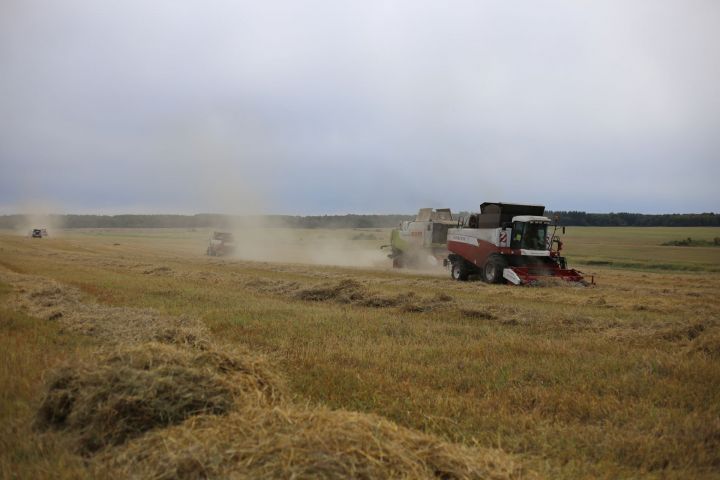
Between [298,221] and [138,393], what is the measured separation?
100688mm

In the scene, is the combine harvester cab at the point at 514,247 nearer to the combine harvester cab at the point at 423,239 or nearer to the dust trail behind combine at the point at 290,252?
the combine harvester cab at the point at 423,239

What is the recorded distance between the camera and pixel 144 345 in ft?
17.8

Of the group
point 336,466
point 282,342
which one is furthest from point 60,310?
point 336,466

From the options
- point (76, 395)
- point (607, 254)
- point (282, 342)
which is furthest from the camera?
point (607, 254)

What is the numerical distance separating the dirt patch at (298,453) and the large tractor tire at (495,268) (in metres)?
16.6

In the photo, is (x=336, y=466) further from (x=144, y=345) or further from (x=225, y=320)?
(x=225, y=320)

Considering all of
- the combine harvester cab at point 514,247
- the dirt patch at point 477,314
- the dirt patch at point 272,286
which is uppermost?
the combine harvester cab at point 514,247

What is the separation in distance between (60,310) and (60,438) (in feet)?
21.8

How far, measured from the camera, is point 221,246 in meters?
40.7

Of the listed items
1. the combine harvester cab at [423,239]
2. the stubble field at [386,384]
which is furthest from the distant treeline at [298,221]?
the stubble field at [386,384]

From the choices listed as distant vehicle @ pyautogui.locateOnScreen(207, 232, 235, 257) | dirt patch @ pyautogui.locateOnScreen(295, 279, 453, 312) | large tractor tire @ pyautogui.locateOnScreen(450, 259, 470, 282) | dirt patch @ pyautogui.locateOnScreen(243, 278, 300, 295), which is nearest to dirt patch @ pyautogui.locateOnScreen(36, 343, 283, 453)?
dirt patch @ pyautogui.locateOnScreen(295, 279, 453, 312)

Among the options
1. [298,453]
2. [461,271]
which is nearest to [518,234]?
[461,271]

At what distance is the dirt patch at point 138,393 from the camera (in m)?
4.41

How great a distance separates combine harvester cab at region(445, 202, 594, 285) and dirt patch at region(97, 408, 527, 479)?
16.0 m
